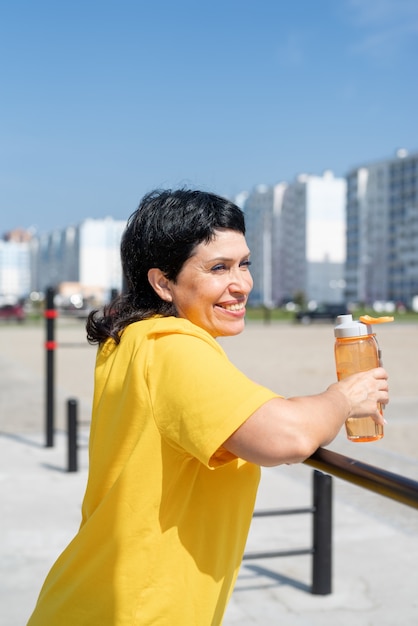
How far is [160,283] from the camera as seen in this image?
1.65 meters

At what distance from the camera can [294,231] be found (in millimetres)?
147875

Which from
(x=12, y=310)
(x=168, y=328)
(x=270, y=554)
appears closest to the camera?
(x=168, y=328)

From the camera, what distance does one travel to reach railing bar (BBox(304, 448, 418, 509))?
1386mm

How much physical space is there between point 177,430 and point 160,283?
1.16ft

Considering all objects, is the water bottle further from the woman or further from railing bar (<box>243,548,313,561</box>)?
railing bar (<box>243,548,313,561</box>)

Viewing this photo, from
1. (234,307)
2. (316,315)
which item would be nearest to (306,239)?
(316,315)

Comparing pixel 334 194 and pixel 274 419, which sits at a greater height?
pixel 334 194

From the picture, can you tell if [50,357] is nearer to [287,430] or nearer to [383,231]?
[287,430]

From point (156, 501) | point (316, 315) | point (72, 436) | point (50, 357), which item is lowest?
point (316, 315)

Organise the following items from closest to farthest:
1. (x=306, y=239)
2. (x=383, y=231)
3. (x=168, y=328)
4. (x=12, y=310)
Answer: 1. (x=168, y=328)
2. (x=12, y=310)
3. (x=383, y=231)
4. (x=306, y=239)

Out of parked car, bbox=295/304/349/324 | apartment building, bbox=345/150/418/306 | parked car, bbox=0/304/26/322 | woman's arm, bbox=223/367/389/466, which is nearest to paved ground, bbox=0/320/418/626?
woman's arm, bbox=223/367/389/466

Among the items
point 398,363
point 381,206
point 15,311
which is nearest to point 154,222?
point 398,363

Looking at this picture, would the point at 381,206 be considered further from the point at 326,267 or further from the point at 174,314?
the point at 174,314

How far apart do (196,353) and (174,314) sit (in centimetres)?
24
